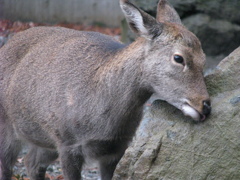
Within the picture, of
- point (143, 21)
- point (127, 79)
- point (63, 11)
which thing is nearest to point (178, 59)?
point (143, 21)

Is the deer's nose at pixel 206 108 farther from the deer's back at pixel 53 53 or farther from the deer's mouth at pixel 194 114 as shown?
the deer's back at pixel 53 53

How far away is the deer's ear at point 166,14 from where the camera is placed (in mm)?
6523

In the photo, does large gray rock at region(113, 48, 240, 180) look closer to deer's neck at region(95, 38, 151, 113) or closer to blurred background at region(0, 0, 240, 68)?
deer's neck at region(95, 38, 151, 113)

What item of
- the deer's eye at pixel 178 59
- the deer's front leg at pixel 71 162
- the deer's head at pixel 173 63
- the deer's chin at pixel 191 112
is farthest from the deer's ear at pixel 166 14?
the deer's front leg at pixel 71 162

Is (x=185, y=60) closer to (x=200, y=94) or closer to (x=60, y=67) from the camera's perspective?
(x=200, y=94)

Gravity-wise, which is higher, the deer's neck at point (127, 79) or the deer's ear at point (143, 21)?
the deer's ear at point (143, 21)

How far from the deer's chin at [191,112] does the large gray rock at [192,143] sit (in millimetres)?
103

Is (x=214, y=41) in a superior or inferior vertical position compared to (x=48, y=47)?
inferior

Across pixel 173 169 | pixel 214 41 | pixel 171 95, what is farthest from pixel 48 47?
pixel 214 41

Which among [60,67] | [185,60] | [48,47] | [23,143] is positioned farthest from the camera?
[23,143]

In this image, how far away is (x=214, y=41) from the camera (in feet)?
42.3

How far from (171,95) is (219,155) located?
84 centimetres

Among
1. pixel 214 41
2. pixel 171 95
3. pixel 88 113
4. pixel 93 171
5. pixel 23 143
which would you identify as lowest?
pixel 214 41

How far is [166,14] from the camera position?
21.7ft
